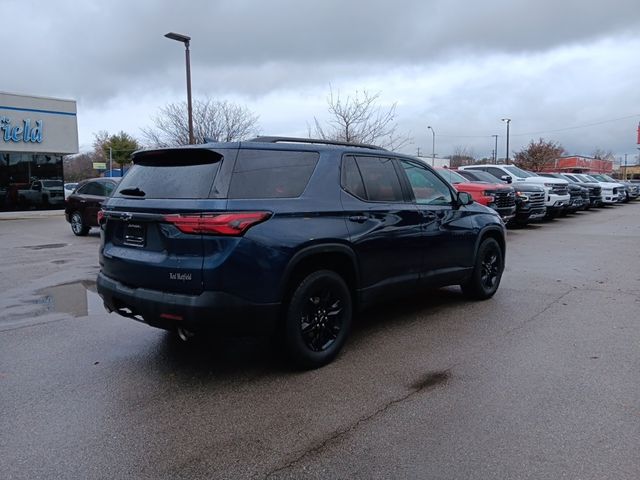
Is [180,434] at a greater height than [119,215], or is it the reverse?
[119,215]

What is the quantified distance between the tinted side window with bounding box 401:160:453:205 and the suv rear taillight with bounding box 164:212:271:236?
2.29 meters

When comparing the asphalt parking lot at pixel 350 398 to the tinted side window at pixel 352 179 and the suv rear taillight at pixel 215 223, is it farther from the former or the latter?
the tinted side window at pixel 352 179

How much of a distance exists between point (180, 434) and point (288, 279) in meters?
1.32

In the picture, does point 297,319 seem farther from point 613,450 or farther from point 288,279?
point 613,450

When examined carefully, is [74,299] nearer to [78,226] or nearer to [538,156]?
[78,226]

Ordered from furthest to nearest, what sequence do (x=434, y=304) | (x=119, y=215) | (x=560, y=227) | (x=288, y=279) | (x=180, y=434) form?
(x=560, y=227)
(x=434, y=304)
(x=119, y=215)
(x=288, y=279)
(x=180, y=434)

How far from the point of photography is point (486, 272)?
6594mm

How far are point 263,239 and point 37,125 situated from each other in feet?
82.2

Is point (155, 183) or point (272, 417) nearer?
point (272, 417)

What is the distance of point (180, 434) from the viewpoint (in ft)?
10.7

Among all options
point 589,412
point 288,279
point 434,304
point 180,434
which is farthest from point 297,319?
point 434,304

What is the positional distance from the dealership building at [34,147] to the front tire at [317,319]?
79.7 ft

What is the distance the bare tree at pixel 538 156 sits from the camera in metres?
64.3

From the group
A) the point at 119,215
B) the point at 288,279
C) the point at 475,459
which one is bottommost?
the point at 475,459
